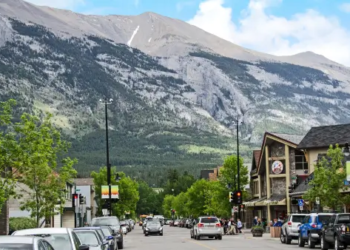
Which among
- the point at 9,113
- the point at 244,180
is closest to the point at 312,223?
the point at 9,113

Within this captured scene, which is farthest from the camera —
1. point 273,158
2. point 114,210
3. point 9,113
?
point 114,210

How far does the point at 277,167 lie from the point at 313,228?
4121 centimetres

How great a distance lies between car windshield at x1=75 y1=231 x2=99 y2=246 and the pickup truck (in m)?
13.1

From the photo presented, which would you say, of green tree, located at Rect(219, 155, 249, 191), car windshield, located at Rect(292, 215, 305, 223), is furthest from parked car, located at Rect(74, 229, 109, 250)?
green tree, located at Rect(219, 155, 249, 191)

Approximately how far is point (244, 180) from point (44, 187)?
55.2 meters

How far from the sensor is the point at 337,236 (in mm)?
34312

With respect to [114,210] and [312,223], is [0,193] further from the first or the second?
[114,210]

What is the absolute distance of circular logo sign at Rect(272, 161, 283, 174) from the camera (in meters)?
81.1

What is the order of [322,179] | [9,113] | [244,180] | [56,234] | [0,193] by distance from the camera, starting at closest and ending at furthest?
[56,234]
[0,193]
[9,113]
[322,179]
[244,180]

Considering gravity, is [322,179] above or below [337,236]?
above

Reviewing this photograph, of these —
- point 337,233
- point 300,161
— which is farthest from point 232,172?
point 337,233

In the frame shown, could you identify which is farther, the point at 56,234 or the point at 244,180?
the point at 244,180

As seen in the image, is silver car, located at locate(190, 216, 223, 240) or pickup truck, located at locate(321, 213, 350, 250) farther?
silver car, located at locate(190, 216, 223, 240)

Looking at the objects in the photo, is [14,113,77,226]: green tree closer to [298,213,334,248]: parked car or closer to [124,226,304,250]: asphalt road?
[124,226,304,250]: asphalt road
